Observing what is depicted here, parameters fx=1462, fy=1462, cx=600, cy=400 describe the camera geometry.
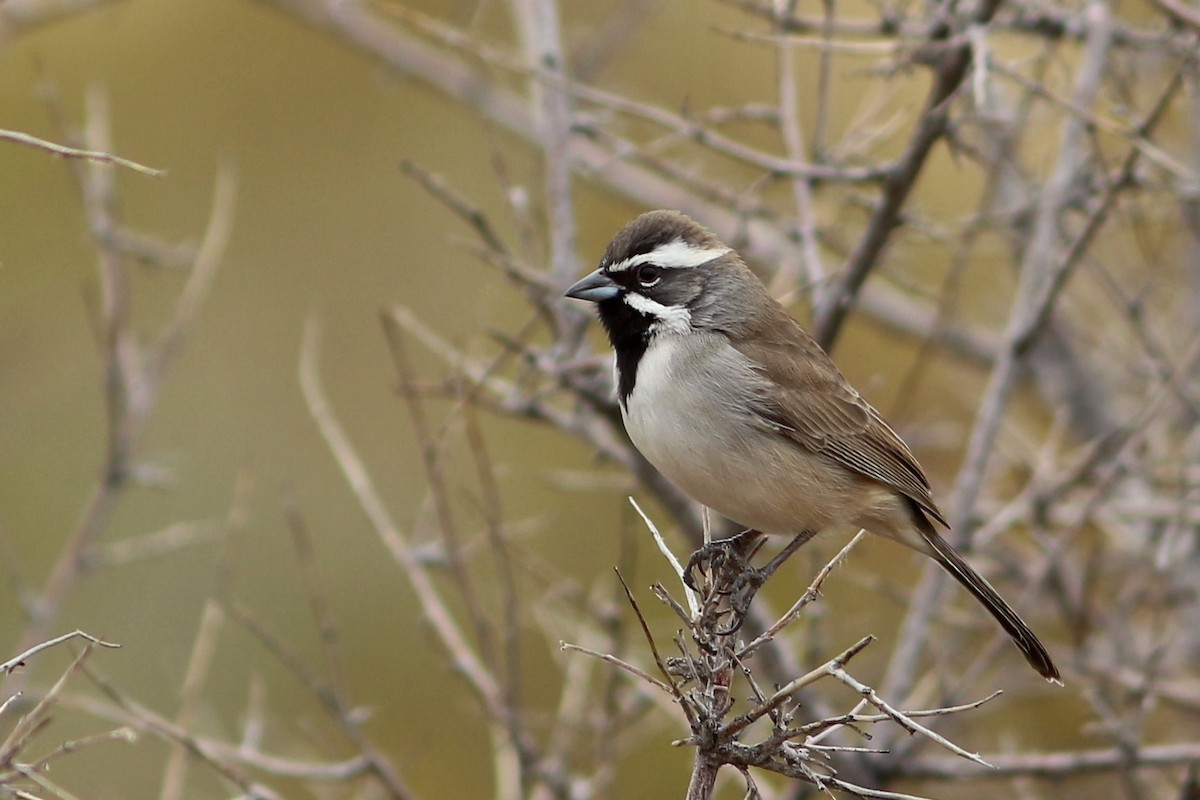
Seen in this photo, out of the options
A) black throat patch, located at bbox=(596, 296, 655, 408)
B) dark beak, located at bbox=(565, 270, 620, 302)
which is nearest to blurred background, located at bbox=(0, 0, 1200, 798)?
black throat patch, located at bbox=(596, 296, 655, 408)

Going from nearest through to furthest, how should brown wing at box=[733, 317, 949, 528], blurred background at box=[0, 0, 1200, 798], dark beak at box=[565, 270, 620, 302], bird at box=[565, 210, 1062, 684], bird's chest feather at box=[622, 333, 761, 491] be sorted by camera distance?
bird's chest feather at box=[622, 333, 761, 491]
bird at box=[565, 210, 1062, 684]
dark beak at box=[565, 270, 620, 302]
brown wing at box=[733, 317, 949, 528]
blurred background at box=[0, 0, 1200, 798]

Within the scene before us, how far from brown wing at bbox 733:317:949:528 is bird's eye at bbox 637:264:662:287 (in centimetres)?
37

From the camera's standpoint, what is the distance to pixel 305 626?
9703 millimetres

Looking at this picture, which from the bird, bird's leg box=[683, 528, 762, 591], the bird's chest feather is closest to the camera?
bird's leg box=[683, 528, 762, 591]

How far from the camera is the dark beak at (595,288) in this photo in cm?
487

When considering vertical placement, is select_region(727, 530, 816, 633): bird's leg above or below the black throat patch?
below

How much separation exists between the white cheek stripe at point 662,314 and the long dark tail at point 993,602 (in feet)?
3.80

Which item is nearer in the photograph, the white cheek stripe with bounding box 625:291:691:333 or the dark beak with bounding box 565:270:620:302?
the dark beak with bounding box 565:270:620:302

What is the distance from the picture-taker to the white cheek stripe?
5027 mm

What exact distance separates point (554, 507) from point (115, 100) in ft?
14.4

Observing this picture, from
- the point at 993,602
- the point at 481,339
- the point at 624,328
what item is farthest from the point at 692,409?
the point at 481,339

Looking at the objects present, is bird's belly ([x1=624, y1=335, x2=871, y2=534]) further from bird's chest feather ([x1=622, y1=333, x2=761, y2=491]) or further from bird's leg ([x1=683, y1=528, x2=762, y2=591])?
bird's leg ([x1=683, y1=528, x2=762, y2=591])

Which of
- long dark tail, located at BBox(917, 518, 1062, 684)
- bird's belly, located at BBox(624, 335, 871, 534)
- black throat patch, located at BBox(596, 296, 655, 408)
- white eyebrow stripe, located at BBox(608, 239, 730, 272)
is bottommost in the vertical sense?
long dark tail, located at BBox(917, 518, 1062, 684)

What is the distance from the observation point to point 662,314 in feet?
16.6
